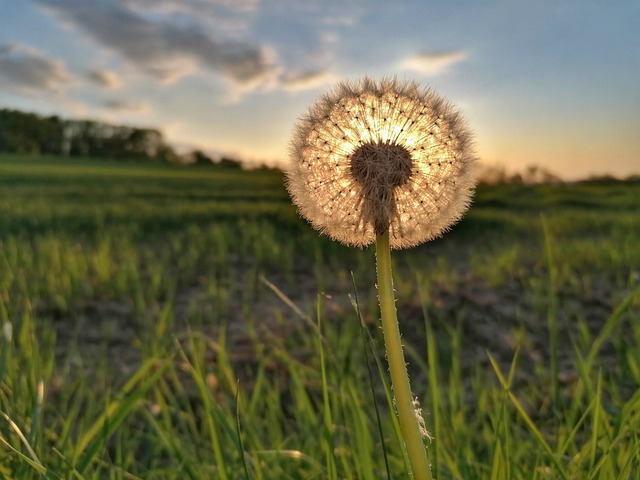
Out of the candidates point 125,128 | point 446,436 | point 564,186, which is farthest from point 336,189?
point 125,128

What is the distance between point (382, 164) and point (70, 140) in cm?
6436

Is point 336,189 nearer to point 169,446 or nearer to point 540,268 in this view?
point 169,446

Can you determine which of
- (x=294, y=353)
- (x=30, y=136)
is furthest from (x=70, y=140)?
(x=294, y=353)

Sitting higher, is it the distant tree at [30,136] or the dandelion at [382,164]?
the distant tree at [30,136]

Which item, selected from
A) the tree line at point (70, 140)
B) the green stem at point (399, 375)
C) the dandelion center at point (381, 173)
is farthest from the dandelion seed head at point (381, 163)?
the tree line at point (70, 140)

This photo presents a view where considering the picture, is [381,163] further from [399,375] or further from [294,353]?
[294,353]

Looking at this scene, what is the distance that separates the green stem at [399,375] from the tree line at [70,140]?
59.9m

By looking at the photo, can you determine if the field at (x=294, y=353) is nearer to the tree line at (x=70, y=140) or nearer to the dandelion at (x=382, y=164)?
the dandelion at (x=382, y=164)

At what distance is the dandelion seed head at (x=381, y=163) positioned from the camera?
90 cm

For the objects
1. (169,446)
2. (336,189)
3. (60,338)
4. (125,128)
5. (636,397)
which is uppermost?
(125,128)

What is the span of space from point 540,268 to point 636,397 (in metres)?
4.26

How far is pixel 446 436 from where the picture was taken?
2.27 metres

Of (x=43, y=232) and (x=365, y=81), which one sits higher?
(x=365, y=81)

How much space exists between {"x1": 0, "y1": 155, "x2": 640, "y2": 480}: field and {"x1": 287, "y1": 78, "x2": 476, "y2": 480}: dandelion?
147mm
